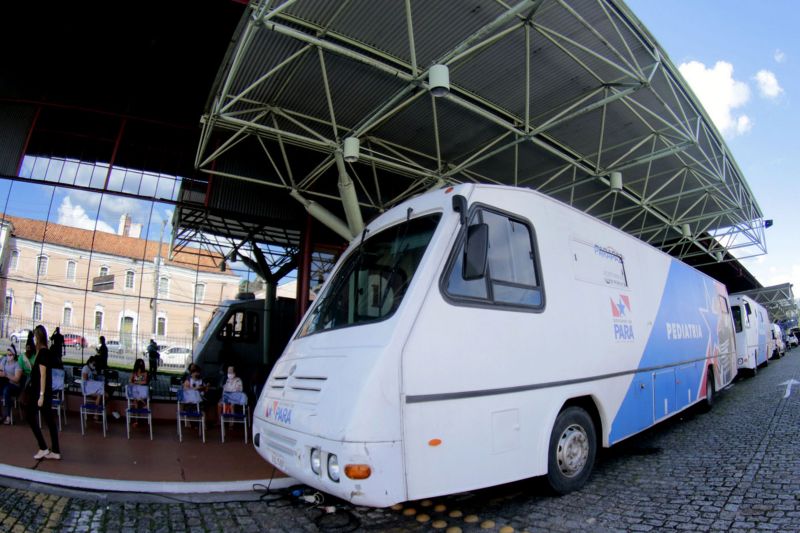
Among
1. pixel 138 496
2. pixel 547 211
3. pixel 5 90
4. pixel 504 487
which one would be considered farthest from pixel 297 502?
pixel 5 90

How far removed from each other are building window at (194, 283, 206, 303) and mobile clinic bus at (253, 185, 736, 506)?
28.5 ft

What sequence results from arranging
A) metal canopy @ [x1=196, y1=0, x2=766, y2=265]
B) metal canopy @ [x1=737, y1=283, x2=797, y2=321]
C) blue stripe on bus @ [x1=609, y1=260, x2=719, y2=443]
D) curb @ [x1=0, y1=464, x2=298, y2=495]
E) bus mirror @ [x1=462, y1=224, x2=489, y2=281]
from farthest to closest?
metal canopy @ [x1=737, y1=283, x2=797, y2=321] → metal canopy @ [x1=196, y1=0, x2=766, y2=265] → blue stripe on bus @ [x1=609, y1=260, x2=719, y2=443] → curb @ [x1=0, y1=464, x2=298, y2=495] → bus mirror @ [x1=462, y1=224, x2=489, y2=281]

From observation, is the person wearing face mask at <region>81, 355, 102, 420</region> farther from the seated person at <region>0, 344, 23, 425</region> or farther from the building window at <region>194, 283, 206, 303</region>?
the building window at <region>194, 283, 206, 303</region>

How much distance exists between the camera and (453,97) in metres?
8.37

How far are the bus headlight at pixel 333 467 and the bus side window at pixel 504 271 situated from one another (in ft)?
4.98

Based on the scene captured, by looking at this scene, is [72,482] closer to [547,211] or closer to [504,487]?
[504,487]

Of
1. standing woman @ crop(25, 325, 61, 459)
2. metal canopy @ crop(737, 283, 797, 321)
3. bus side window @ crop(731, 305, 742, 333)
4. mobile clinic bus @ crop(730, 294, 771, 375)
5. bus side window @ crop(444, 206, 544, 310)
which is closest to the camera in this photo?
bus side window @ crop(444, 206, 544, 310)

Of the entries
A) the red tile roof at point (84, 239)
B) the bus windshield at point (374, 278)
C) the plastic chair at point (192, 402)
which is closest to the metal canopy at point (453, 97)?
the red tile roof at point (84, 239)

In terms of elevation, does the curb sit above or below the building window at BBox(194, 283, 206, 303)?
below

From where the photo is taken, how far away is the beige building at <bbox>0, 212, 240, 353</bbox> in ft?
36.3

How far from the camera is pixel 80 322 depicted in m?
11.2

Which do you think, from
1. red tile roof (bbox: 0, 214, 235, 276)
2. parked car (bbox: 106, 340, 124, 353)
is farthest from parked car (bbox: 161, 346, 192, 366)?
red tile roof (bbox: 0, 214, 235, 276)

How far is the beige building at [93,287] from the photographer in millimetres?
11078

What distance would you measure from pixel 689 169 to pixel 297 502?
14186 mm
